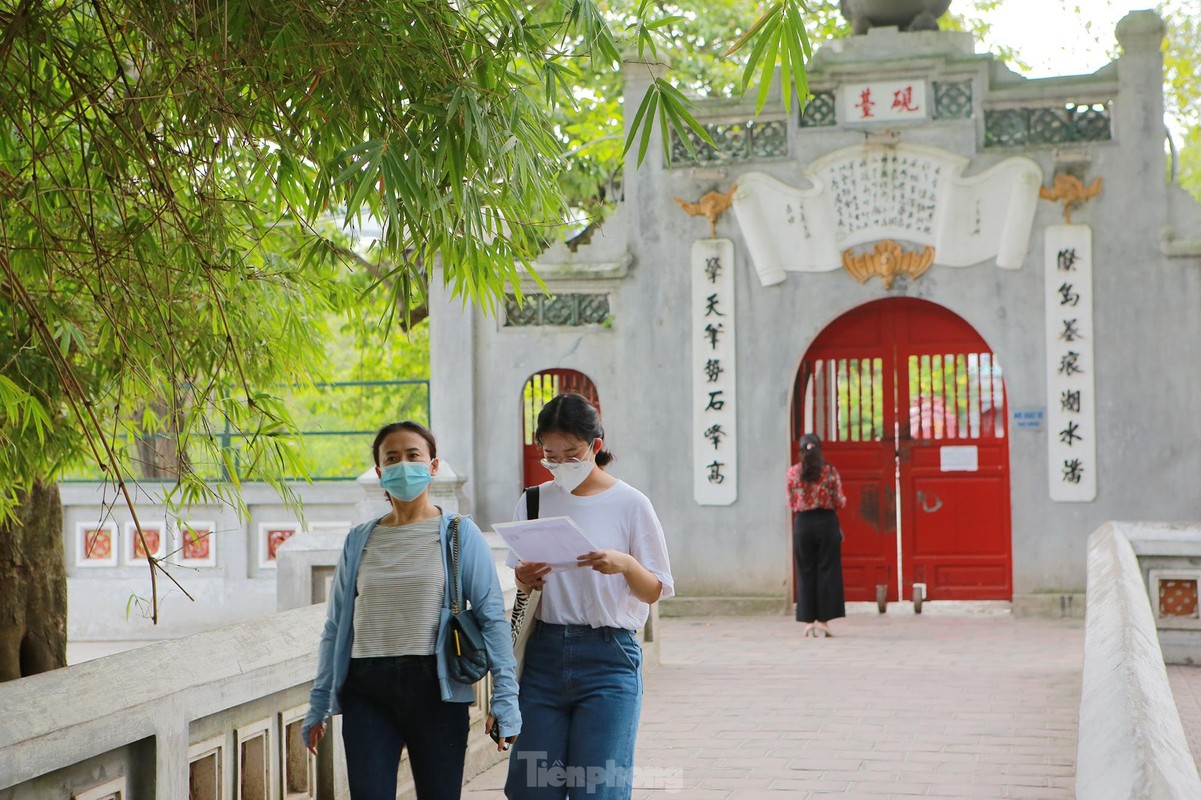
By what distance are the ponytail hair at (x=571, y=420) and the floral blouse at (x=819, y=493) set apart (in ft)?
23.5

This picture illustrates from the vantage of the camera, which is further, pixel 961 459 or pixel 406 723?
pixel 961 459

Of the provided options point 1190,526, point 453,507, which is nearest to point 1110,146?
point 1190,526

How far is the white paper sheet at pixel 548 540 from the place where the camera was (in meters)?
3.63

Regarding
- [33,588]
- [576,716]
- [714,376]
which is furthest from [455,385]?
[576,716]

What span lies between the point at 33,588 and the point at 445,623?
11.1 feet

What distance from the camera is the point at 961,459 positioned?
1241 centimetres

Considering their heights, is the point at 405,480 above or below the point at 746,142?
below

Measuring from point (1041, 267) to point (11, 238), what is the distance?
933 centimetres

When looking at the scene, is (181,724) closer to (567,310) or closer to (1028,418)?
(567,310)

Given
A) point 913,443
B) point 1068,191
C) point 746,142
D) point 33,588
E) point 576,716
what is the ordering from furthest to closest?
point 746,142
point 913,443
point 1068,191
point 33,588
point 576,716

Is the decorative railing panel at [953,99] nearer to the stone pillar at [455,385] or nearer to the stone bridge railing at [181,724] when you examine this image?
the stone pillar at [455,385]

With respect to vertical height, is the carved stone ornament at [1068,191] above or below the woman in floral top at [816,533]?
above

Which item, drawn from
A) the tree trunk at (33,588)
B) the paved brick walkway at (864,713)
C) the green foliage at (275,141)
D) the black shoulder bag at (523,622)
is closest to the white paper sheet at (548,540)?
the black shoulder bag at (523,622)

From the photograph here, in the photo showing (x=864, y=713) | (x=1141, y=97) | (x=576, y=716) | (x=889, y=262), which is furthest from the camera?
(x=889, y=262)
